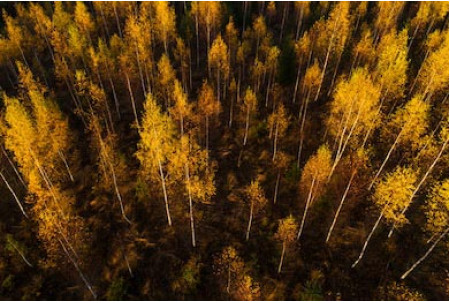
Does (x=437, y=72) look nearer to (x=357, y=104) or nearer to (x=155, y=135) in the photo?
(x=357, y=104)

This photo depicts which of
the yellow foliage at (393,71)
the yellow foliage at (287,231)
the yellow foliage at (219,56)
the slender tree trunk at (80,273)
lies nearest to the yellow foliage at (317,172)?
the yellow foliage at (287,231)

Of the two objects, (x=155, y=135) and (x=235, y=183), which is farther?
(x=235, y=183)

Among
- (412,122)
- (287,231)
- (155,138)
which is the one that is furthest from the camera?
(412,122)

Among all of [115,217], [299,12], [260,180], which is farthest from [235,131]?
[299,12]

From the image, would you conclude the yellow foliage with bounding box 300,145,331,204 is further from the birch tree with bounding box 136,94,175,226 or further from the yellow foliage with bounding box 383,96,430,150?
the birch tree with bounding box 136,94,175,226

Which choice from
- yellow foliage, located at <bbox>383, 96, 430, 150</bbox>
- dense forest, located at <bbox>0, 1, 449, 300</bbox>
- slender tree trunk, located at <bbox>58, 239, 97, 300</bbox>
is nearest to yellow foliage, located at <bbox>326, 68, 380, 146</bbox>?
dense forest, located at <bbox>0, 1, 449, 300</bbox>

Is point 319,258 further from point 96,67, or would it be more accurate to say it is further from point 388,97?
point 96,67

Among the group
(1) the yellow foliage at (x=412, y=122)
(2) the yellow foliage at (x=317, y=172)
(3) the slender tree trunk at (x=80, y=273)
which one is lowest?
(3) the slender tree trunk at (x=80, y=273)

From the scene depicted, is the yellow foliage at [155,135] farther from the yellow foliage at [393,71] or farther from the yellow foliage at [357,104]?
the yellow foliage at [393,71]

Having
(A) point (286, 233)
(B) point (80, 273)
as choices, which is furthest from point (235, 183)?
(B) point (80, 273)
